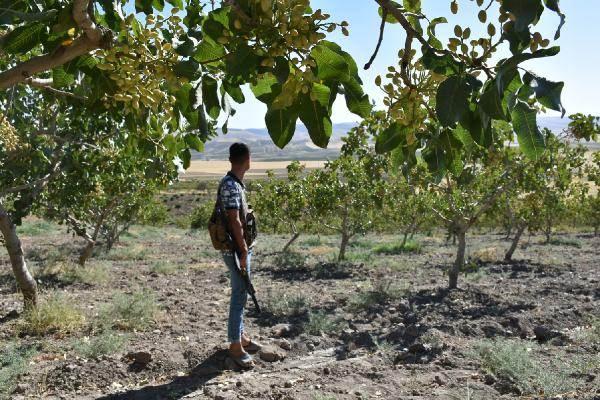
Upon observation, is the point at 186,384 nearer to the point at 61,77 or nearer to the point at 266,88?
the point at 61,77

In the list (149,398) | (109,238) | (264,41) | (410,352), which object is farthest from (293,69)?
(109,238)

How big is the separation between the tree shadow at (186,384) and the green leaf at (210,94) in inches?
115

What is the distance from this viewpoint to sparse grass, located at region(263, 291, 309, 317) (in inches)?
268

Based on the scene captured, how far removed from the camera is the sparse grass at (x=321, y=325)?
19.5 ft

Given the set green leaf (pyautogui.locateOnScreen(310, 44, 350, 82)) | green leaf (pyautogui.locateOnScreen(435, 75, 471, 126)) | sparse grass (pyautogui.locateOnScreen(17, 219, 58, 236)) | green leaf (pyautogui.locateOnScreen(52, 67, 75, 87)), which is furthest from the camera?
sparse grass (pyautogui.locateOnScreen(17, 219, 58, 236))

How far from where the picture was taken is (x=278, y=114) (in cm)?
149

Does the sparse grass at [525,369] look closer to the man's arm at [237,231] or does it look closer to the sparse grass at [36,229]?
the man's arm at [237,231]

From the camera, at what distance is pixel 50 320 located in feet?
18.8

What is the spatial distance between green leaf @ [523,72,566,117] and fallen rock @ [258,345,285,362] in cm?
424

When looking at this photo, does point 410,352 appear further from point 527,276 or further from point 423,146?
point 527,276

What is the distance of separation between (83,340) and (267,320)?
2.14 metres

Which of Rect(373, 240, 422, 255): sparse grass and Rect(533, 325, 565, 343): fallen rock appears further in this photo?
Rect(373, 240, 422, 255): sparse grass

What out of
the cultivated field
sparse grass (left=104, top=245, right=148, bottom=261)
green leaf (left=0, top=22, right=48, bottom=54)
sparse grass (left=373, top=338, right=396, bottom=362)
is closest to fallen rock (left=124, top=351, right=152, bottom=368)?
sparse grass (left=373, top=338, right=396, bottom=362)

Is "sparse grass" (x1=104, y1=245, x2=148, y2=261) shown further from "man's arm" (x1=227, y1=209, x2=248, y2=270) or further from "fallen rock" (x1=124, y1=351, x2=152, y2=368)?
"man's arm" (x1=227, y1=209, x2=248, y2=270)
